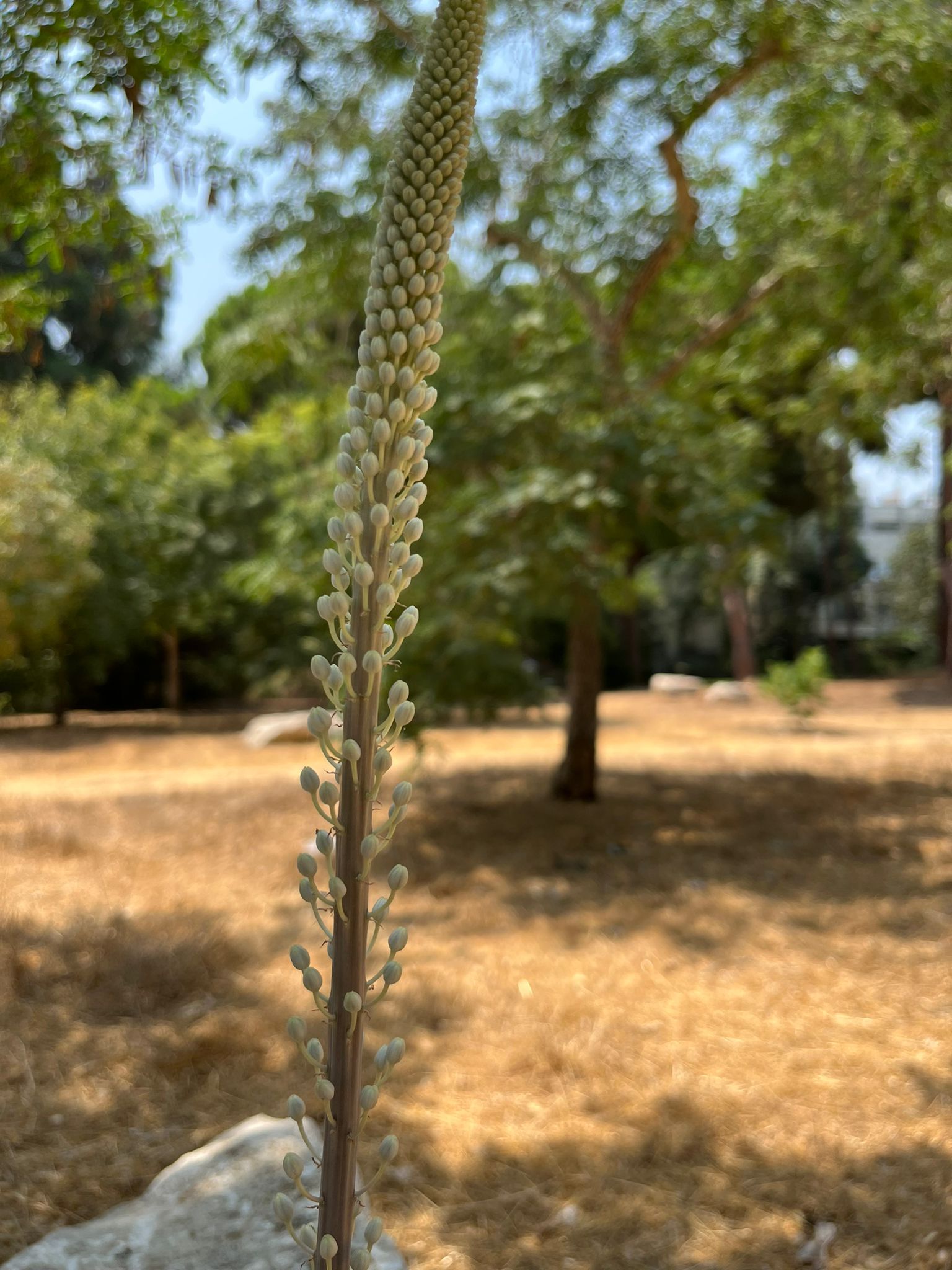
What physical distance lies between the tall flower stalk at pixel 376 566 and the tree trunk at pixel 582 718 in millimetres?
8177

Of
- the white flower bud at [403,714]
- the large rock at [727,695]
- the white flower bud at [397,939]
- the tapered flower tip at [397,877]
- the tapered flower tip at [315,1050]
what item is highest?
the white flower bud at [403,714]

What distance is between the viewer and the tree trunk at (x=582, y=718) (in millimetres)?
9836

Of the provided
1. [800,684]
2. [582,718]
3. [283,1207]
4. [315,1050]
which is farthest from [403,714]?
[800,684]

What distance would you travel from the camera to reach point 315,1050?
55.8 inches

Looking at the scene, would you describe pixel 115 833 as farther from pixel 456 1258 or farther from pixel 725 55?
pixel 725 55

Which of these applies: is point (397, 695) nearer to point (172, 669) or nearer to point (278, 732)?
point (278, 732)

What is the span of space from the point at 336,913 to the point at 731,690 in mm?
20871

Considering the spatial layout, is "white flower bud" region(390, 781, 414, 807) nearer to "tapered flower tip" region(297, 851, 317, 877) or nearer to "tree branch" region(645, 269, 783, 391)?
"tapered flower tip" region(297, 851, 317, 877)

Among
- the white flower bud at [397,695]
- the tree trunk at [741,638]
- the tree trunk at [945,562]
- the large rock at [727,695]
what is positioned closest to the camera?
the white flower bud at [397,695]

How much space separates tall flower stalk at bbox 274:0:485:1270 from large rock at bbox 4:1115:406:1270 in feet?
3.93

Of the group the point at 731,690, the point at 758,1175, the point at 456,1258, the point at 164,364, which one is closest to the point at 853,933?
the point at 758,1175

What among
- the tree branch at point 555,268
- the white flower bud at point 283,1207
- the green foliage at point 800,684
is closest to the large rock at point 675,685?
the green foliage at point 800,684

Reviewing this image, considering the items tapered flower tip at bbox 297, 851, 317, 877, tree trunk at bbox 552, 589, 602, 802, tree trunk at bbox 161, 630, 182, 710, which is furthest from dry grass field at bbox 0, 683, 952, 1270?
tree trunk at bbox 161, 630, 182, 710

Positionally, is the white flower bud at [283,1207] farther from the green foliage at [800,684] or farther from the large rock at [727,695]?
the large rock at [727,695]
